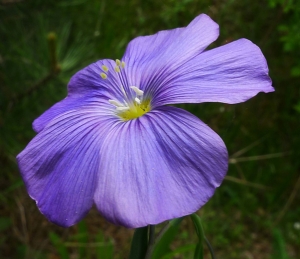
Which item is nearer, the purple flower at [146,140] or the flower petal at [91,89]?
the purple flower at [146,140]

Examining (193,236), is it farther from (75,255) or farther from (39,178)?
(39,178)

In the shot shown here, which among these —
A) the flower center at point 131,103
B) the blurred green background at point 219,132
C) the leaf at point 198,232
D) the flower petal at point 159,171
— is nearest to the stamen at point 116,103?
the flower center at point 131,103

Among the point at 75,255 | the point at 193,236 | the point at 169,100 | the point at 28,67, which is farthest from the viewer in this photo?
the point at 75,255

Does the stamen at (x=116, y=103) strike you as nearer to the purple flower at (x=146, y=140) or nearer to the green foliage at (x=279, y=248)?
the purple flower at (x=146, y=140)

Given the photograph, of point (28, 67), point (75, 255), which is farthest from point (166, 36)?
point (75, 255)

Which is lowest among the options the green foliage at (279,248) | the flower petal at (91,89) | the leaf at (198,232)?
the green foliage at (279,248)

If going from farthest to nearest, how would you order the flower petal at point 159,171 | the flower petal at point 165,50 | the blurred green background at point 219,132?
the blurred green background at point 219,132 < the flower petal at point 165,50 < the flower petal at point 159,171

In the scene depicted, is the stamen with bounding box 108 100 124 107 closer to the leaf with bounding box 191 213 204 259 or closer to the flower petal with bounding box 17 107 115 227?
the flower petal with bounding box 17 107 115 227
